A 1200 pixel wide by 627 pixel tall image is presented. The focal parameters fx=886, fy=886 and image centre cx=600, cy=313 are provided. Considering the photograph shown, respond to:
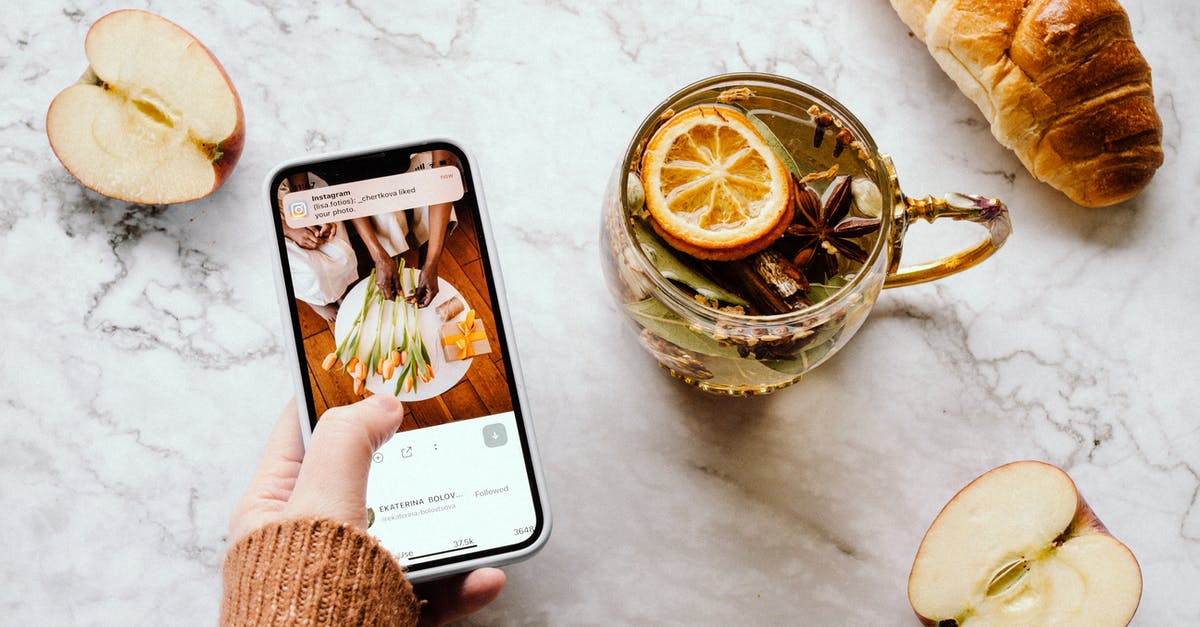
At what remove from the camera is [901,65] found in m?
0.80

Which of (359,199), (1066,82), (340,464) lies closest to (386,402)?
(340,464)

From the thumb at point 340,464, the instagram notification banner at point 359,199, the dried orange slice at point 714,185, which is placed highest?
the dried orange slice at point 714,185

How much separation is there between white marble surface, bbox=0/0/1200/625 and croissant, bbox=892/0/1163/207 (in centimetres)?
4

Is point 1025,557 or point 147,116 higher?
point 147,116

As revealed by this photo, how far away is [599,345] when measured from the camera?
2.50 feet

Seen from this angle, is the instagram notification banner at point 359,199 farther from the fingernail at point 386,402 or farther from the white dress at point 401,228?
the fingernail at point 386,402

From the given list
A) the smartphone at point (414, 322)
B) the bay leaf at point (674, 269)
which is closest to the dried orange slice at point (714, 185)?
the bay leaf at point (674, 269)

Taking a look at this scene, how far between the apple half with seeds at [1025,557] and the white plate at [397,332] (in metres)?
0.40

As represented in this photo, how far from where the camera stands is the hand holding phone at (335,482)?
1.96 ft

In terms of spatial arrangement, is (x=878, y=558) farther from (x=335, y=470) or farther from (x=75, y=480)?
(x=75, y=480)

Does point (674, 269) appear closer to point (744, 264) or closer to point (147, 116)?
point (744, 264)

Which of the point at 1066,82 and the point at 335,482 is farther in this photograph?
the point at 1066,82

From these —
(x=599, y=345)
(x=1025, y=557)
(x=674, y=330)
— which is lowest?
(x=1025, y=557)

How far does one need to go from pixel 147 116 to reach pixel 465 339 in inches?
13.7
